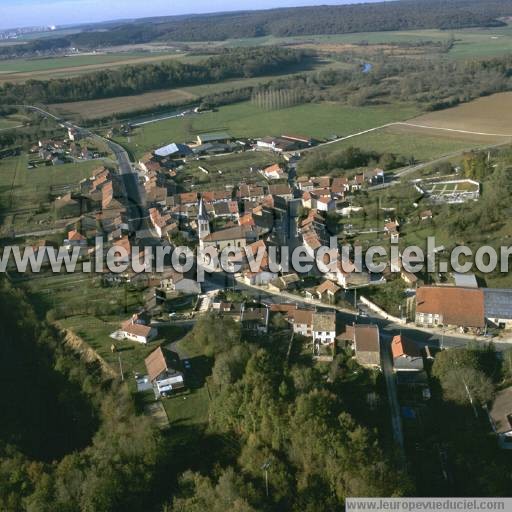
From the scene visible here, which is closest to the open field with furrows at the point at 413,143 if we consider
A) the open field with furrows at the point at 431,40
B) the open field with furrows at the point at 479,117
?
the open field with furrows at the point at 479,117

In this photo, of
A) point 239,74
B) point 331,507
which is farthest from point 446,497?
point 239,74

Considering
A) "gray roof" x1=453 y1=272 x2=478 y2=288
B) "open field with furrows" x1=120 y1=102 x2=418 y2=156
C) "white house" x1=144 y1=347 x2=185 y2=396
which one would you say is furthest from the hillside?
"white house" x1=144 y1=347 x2=185 y2=396

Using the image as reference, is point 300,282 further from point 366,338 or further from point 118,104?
point 118,104

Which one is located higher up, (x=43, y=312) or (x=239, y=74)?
(x=239, y=74)

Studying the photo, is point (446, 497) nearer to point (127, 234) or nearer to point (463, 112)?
point (127, 234)

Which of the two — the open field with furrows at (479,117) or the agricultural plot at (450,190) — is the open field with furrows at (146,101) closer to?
the open field with furrows at (479,117)

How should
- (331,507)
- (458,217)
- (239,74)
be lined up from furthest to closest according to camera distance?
1. (239,74)
2. (458,217)
3. (331,507)

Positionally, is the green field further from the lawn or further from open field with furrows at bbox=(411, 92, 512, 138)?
the lawn
